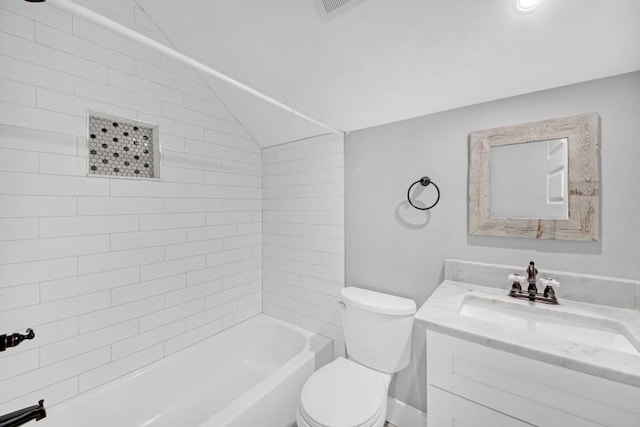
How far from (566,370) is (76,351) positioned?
7.26ft

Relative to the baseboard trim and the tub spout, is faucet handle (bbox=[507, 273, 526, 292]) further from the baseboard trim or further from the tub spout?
the tub spout

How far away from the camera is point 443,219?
1597 millimetres

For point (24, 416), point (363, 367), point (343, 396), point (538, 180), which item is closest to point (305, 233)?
point (363, 367)

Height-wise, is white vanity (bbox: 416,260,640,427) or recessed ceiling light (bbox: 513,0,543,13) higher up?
recessed ceiling light (bbox: 513,0,543,13)

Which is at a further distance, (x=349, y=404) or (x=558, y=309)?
(x=349, y=404)

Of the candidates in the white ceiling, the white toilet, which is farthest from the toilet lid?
the white ceiling

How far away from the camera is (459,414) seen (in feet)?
3.34

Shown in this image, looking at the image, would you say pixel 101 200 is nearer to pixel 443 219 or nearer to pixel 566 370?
pixel 443 219

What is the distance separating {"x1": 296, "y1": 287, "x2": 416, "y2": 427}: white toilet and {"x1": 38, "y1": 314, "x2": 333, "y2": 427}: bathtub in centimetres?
29

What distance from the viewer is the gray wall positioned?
1164 mm

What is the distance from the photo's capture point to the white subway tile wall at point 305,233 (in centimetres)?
205

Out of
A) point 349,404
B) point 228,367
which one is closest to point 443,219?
point 349,404

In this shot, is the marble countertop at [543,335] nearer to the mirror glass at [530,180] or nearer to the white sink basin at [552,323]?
the white sink basin at [552,323]

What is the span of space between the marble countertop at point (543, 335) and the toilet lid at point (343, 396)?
1.82 feet
